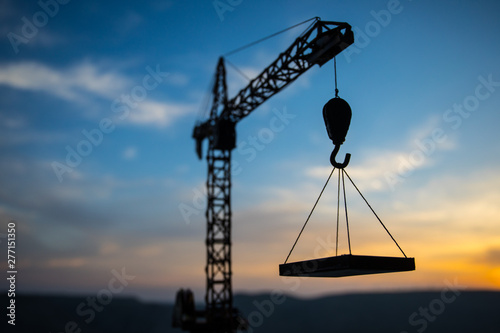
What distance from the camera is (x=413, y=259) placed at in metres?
6.00

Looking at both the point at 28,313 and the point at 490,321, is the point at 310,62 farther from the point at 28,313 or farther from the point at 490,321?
the point at 490,321

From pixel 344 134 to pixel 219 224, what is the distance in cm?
1859

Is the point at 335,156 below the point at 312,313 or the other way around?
the other way around

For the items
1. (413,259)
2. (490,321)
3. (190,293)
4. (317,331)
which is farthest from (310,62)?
(490,321)

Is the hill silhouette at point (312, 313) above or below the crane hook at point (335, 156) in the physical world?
below

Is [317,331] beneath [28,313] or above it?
beneath

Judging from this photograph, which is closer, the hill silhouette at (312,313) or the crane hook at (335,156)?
the crane hook at (335,156)

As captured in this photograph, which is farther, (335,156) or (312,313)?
(312,313)

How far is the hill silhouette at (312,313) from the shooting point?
80.8 m

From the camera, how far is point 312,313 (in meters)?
108

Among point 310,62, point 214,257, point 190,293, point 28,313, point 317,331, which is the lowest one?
point 317,331

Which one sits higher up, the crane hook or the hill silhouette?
the crane hook

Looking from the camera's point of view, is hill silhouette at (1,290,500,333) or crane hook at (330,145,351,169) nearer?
crane hook at (330,145,351,169)

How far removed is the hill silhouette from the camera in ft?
265
